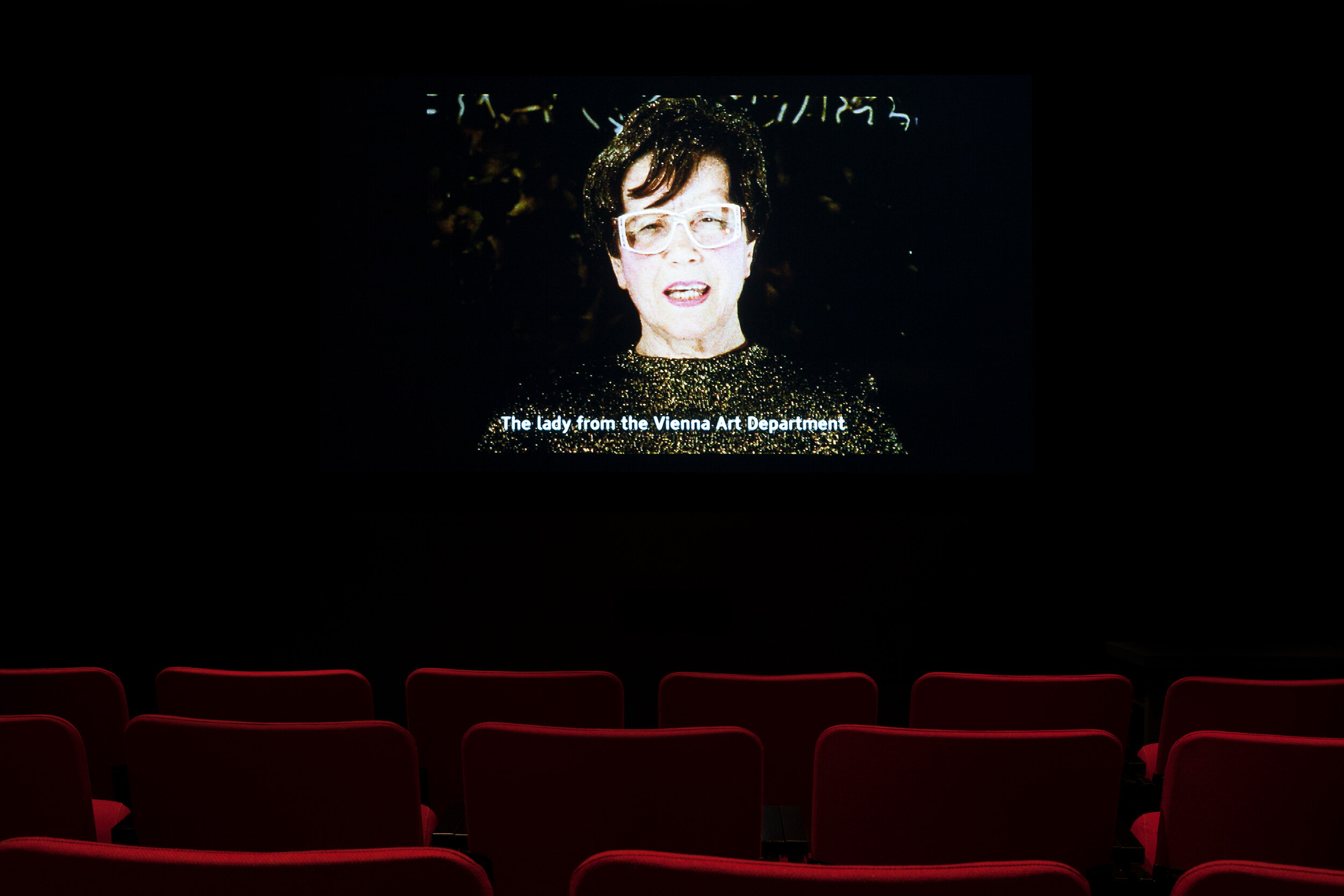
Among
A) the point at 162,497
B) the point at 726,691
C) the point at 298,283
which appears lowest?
the point at 726,691

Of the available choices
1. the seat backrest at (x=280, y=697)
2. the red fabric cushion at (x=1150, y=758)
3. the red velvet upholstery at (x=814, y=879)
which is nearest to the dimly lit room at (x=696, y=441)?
the red fabric cushion at (x=1150, y=758)

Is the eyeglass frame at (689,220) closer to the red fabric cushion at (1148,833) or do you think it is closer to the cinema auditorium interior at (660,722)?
the cinema auditorium interior at (660,722)

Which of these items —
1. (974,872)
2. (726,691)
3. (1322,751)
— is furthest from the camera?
(726,691)

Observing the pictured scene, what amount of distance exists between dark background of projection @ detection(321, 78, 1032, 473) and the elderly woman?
9 cm

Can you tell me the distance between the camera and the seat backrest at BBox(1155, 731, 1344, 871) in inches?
60.4

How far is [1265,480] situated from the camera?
4469 millimetres

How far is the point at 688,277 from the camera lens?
4.24 m

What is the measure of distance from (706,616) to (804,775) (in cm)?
207

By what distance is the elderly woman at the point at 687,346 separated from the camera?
420 centimetres

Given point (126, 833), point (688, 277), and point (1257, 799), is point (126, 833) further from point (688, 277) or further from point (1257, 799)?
point (688, 277)

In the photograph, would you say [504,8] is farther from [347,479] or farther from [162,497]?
[162,497]

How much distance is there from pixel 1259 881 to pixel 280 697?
2237mm

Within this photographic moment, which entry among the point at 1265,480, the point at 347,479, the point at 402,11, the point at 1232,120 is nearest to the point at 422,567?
the point at 347,479

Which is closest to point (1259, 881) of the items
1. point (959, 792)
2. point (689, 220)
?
point (959, 792)
